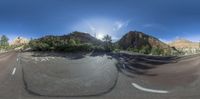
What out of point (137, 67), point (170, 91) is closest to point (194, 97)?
point (170, 91)

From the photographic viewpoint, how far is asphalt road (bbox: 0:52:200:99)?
1024 centimetres

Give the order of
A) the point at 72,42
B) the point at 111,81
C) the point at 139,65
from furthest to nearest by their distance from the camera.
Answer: the point at 72,42 → the point at 139,65 → the point at 111,81

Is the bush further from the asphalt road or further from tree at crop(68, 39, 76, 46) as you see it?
the asphalt road

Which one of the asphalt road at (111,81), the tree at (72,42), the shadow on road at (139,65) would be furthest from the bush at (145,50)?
the shadow on road at (139,65)

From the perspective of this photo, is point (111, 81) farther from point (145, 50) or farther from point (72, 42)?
point (72, 42)

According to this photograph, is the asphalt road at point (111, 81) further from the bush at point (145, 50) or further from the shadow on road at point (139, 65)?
the bush at point (145, 50)

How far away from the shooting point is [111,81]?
12.5m

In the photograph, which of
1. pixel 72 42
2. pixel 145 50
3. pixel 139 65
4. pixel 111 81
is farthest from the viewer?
pixel 72 42

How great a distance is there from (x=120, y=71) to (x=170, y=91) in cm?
409

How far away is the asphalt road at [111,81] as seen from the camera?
10241 mm

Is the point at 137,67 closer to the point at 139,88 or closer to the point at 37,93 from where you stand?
the point at 139,88

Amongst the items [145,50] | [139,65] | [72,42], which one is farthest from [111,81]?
[72,42]

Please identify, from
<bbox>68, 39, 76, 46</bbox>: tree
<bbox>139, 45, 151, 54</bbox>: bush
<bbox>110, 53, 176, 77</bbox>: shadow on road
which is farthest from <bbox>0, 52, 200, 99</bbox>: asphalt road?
<bbox>68, 39, 76, 46</bbox>: tree

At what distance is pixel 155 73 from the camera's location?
1269 centimetres
